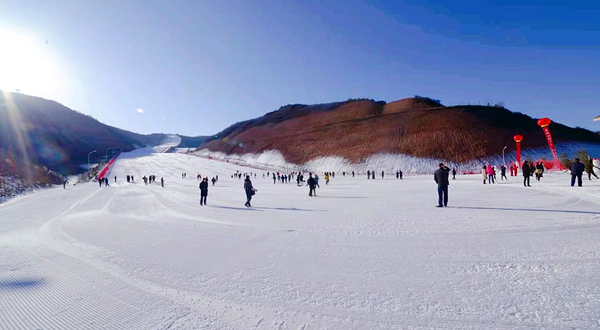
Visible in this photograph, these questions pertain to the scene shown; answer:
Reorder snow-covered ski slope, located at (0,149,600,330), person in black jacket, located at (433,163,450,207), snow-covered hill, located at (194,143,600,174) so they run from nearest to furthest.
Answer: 1. snow-covered ski slope, located at (0,149,600,330)
2. person in black jacket, located at (433,163,450,207)
3. snow-covered hill, located at (194,143,600,174)

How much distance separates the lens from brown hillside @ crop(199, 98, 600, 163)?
209ft

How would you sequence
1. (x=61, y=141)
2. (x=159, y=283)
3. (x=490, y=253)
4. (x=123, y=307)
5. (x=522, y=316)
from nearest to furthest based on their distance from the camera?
(x=522, y=316) < (x=123, y=307) < (x=159, y=283) < (x=490, y=253) < (x=61, y=141)

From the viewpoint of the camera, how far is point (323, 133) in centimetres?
8700

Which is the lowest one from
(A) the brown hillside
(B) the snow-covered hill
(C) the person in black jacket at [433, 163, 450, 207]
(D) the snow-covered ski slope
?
(D) the snow-covered ski slope

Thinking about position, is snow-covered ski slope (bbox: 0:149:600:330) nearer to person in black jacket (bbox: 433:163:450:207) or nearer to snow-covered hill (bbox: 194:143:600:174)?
person in black jacket (bbox: 433:163:450:207)

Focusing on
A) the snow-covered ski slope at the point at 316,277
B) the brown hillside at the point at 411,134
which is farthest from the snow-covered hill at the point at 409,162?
the snow-covered ski slope at the point at 316,277

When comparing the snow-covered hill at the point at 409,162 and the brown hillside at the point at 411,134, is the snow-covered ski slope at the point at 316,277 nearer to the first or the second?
the snow-covered hill at the point at 409,162

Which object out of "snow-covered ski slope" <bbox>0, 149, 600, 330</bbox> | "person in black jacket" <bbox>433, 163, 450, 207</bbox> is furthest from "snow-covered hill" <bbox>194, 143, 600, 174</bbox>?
"snow-covered ski slope" <bbox>0, 149, 600, 330</bbox>

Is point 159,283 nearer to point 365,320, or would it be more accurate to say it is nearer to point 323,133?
point 365,320

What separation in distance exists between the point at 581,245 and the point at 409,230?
320cm

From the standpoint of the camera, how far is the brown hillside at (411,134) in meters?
63.7

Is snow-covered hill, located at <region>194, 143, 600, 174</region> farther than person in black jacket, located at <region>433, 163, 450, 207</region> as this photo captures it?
Yes

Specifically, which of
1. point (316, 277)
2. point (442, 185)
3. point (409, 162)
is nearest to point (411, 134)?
point (409, 162)

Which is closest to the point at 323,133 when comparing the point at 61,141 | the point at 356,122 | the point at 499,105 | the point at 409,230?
the point at 356,122
